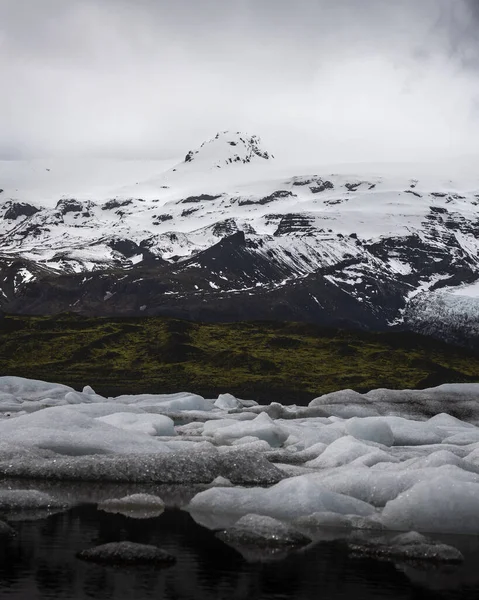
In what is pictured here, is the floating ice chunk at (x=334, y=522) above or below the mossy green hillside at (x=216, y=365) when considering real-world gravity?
below

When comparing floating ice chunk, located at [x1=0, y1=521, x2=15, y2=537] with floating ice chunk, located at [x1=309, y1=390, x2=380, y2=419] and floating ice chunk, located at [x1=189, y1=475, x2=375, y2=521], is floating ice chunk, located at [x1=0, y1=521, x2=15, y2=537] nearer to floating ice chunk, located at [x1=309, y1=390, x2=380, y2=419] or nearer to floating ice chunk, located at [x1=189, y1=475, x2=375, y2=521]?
floating ice chunk, located at [x1=189, y1=475, x2=375, y2=521]

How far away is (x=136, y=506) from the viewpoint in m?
22.3

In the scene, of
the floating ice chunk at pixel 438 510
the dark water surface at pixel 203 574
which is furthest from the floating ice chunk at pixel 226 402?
the dark water surface at pixel 203 574

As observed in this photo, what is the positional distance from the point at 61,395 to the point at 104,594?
6456cm

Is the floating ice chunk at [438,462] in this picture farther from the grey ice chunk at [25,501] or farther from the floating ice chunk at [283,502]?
the grey ice chunk at [25,501]

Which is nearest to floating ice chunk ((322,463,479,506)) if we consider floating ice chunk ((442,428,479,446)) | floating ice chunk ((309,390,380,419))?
floating ice chunk ((442,428,479,446))

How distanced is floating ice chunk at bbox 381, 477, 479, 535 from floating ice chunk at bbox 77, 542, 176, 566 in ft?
19.2

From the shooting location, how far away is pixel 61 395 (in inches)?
3041

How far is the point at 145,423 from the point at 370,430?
9.54m

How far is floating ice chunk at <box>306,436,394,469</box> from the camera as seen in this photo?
29.9 metres

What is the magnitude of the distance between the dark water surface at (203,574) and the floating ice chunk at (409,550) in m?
0.30

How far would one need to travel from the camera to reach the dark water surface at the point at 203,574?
14.5m

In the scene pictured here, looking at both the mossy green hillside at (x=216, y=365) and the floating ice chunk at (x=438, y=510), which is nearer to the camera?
the floating ice chunk at (x=438, y=510)

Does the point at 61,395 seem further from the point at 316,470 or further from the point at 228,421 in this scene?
the point at 316,470
